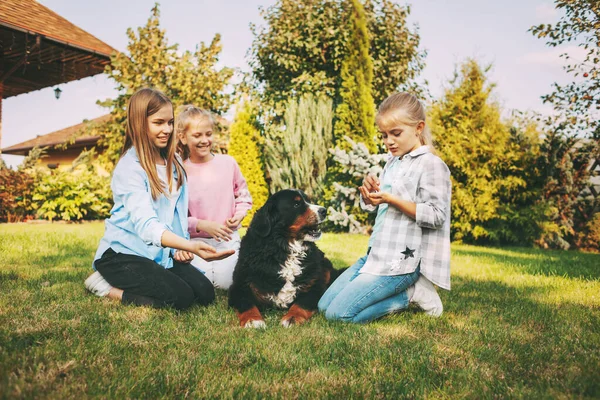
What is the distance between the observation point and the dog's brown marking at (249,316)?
9.09 ft

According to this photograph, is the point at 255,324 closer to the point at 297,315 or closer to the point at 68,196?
the point at 297,315

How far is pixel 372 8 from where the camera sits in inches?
573

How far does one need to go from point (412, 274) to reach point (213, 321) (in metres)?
1.47

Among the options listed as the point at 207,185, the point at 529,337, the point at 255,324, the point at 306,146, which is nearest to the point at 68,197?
the point at 306,146

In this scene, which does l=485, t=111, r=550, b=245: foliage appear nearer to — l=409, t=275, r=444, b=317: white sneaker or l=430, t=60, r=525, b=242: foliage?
l=430, t=60, r=525, b=242: foliage

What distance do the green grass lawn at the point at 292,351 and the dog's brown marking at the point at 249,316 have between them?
109 mm

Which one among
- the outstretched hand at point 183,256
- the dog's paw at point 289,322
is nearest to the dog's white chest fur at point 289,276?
the dog's paw at point 289,322

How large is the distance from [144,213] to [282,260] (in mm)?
1074

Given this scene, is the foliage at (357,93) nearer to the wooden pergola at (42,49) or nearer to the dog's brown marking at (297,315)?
the wooden pergola at (42,49)

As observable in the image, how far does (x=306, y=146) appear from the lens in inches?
441

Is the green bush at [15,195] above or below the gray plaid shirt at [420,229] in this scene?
below

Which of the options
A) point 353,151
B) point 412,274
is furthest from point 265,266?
point 353,151

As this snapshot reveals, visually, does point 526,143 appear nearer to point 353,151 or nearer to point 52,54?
point 353,151

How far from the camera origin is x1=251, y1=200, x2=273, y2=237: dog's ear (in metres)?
3.20
